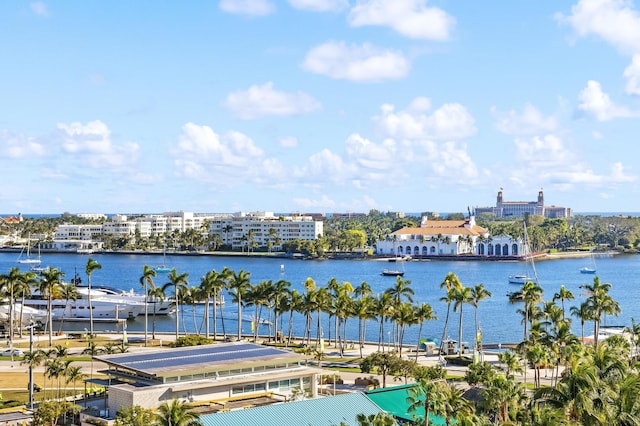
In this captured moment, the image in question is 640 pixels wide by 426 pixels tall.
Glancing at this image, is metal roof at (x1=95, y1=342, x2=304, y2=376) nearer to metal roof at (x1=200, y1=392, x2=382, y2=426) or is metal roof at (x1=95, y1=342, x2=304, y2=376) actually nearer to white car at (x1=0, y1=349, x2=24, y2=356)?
metal roof at (x1=200, y1=392, x2=382, y2=426)

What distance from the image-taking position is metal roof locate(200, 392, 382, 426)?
4447 centimetres

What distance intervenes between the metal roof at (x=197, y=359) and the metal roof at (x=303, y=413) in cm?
753

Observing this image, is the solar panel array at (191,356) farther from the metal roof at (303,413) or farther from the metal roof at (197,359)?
the metal roof at (303,413)

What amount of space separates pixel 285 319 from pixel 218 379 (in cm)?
6809

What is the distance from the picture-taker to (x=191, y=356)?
5612 cm

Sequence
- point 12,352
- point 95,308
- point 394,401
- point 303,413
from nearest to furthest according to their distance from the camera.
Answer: point 303,413, point 394,401, point 12,352, point 95,308

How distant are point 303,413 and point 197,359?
11.3 m

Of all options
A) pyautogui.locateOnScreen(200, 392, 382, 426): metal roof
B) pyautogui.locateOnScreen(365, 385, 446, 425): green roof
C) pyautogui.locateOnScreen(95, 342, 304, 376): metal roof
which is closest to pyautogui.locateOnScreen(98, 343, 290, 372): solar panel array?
pyautogui.locateOnScreen(95, 342, 304, 376): metal roof

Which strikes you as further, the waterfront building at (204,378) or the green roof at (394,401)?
the waterfront building at (204,378)

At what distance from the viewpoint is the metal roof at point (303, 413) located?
4447 cm

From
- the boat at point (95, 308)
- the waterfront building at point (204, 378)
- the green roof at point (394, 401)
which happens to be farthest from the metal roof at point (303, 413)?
the boat at point (95, 308)

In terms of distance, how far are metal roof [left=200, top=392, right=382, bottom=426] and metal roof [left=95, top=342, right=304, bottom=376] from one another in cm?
753

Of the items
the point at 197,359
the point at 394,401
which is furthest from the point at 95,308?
the point at 394,401

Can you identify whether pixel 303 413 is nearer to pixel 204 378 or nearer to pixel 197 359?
pixel 204 378
